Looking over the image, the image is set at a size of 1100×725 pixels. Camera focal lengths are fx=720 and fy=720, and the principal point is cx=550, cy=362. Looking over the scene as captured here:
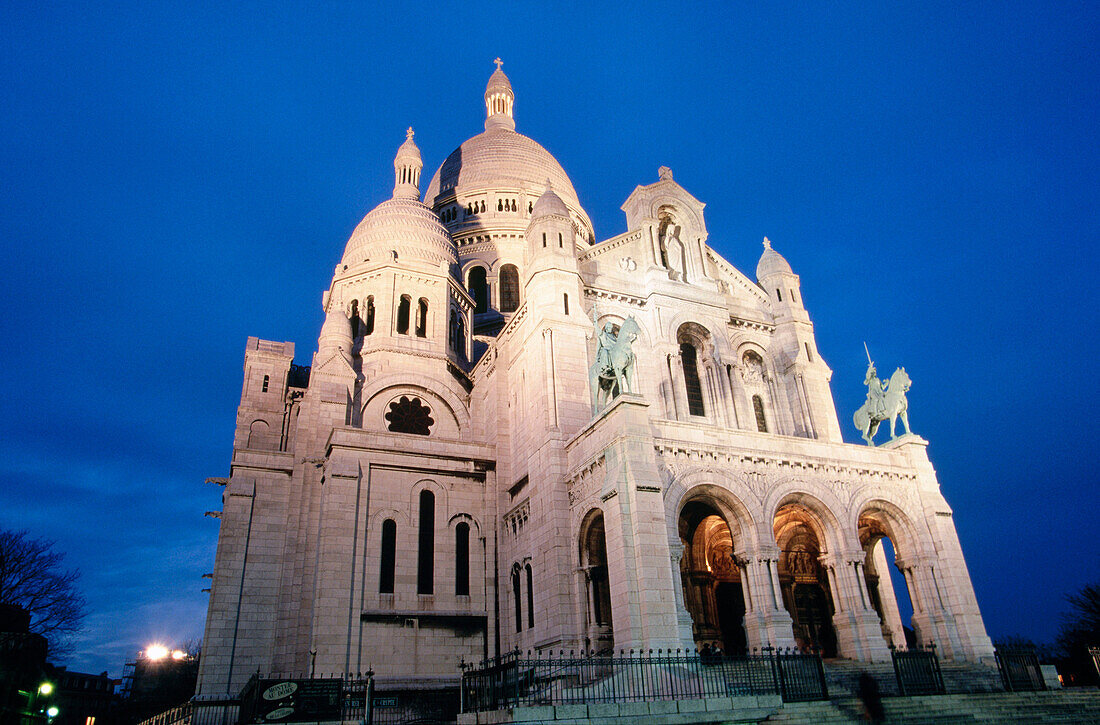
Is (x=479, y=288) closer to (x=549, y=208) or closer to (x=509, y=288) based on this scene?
(x=509, y=288)

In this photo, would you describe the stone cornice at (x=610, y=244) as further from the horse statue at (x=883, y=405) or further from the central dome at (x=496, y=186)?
the central dome at (x=496, y=186)

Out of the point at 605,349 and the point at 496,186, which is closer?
the point at 605,349

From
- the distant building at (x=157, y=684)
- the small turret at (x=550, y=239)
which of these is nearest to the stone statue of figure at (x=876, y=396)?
the small turret at (x=550, y=239)

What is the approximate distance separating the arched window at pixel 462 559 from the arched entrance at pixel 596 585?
7438mm

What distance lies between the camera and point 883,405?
95.0 feet

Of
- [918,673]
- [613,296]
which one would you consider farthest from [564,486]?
[918,673]

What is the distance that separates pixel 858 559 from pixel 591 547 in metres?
8.99

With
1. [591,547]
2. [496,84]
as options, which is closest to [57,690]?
[591,547]

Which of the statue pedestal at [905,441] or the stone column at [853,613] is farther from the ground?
the statue pedestal at [905,441]

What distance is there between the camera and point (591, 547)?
24.5 meters

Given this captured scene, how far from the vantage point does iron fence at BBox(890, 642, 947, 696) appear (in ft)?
65.2

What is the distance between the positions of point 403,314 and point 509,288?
45.1ft

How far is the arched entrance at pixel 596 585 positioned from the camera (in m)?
23.0

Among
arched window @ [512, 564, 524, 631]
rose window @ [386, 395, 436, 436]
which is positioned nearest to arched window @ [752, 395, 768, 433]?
arched window @ [512, 564, 524, 631]
